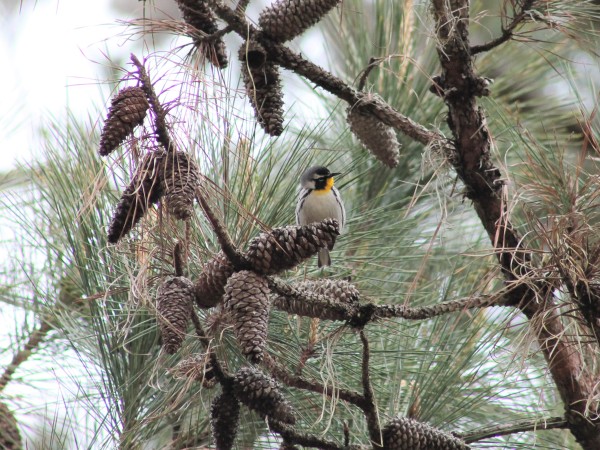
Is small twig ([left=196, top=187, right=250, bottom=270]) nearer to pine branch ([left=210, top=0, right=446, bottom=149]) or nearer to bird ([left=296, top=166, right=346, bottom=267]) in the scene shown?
pine branch ([left=210, top=0, right=446, bottom=149])

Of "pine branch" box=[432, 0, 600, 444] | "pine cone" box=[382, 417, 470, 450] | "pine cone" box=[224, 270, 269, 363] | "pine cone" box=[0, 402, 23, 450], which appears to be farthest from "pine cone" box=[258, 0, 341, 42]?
"pine cone" box=[0, 402, 23, 450]

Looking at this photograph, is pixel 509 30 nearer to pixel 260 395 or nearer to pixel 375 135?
pixel 375 135

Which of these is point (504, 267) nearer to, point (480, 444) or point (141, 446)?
point (480, 444)

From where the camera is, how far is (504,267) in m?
1.33

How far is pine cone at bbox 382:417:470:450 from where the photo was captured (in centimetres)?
124

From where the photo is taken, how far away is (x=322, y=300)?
1.18 meters

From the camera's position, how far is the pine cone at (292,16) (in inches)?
50.5

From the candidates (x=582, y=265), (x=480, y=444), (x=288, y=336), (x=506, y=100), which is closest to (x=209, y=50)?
(x=288, y=336)

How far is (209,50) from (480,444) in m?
0.87

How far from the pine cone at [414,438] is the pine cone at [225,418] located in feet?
0.79

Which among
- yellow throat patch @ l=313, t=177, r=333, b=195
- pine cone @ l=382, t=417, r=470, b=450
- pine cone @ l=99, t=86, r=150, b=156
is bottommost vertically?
pine cone @ l=382, t=417, r=470, b=450

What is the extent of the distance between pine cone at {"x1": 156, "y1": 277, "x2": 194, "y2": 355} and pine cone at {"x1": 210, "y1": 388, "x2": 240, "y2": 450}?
0.37ft

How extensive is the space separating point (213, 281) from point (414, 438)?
1.28 ft

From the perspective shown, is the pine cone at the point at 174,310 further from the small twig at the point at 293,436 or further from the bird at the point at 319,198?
the bird at the point at 319,198
